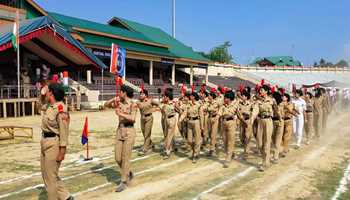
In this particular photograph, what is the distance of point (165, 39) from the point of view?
46.9 m

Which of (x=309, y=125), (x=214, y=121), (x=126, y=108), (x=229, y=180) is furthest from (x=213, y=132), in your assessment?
(x=309, y=125)

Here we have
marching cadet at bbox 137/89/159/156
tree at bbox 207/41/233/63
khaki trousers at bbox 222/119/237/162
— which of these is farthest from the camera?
tree at bbox 207/41/233/63

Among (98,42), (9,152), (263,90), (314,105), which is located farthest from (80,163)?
(98,42)

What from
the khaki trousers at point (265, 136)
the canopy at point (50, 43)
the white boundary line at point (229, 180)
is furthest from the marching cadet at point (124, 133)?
the canopy at point (50, 43)

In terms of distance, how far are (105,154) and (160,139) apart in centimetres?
354

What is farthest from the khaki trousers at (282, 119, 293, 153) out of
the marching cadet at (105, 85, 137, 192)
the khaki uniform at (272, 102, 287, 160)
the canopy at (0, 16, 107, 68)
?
the canopy at (0, 16, 107, 68)

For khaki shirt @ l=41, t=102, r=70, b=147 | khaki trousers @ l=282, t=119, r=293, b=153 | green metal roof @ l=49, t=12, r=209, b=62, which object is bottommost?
khaki trousers @ l=282, t=119, r=293, b=153

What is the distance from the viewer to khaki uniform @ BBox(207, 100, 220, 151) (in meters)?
11.0

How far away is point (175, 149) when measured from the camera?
38.2ft

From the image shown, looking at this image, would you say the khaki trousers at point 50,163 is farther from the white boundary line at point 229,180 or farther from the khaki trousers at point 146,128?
the khaki trousers at point 146,128

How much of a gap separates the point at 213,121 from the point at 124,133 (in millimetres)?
4391

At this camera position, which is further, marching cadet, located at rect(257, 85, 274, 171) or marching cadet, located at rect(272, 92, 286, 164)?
marching cadet, located at rect(272, 92, 286, 164)

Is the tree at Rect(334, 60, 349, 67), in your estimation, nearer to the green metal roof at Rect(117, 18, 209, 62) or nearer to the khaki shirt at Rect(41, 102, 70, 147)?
the green metal roof at Rect(117, 18, 209, 62)

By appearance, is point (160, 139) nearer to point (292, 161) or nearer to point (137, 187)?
point (292, 161)
